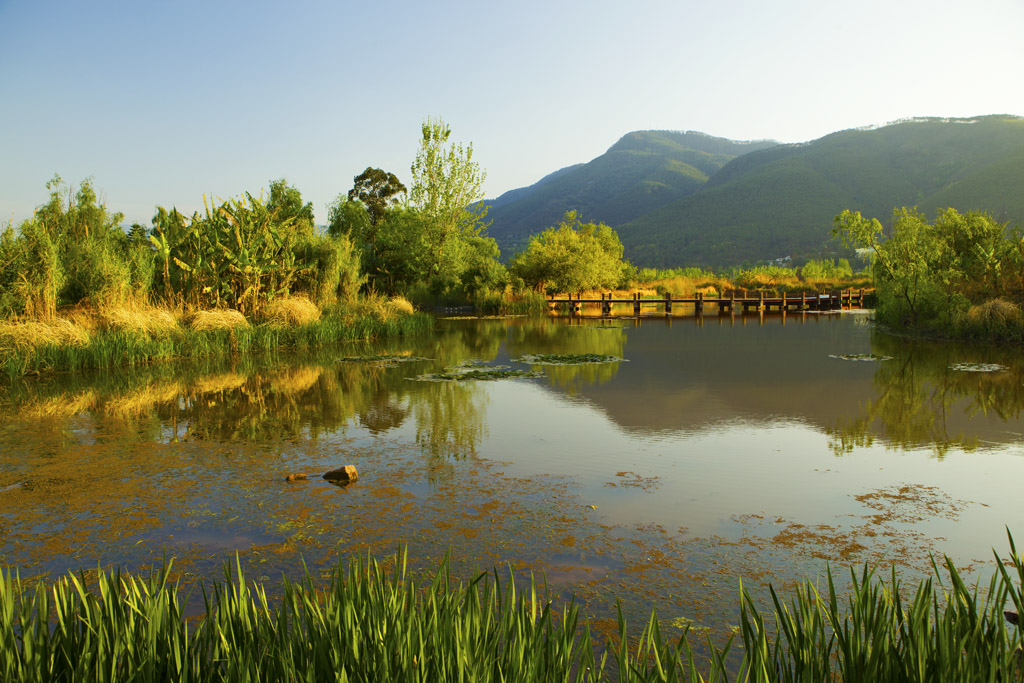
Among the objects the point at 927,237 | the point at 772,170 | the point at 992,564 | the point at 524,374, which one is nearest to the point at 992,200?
the point at 772,170

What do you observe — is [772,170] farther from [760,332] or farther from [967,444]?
[967,444]

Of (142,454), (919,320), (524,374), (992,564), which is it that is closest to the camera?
(992,564)

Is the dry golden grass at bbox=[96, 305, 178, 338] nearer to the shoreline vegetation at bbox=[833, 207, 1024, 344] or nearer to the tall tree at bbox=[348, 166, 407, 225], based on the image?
the shoreline vegetation at bbox=[833, 207, 1024, 344]

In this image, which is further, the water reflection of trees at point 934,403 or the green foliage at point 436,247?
the green foliage at point 436,247

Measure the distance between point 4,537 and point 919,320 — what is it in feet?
77.7

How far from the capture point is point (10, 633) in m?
2.61

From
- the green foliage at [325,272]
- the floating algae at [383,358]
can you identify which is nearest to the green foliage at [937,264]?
the floating algae at [383,358]

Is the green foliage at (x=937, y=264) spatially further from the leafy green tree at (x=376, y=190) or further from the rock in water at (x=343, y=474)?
the leafy green tree at (x=376, y=190)

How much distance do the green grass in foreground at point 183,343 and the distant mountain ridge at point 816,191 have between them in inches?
2958

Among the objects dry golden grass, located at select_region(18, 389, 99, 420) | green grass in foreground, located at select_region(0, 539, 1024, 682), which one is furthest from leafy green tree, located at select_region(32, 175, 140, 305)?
green grass in foreground, located at select_region(0, 539, 1024, 682)

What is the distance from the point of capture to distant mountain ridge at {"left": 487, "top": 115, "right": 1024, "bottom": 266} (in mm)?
90375

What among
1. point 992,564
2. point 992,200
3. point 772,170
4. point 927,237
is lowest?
point 992,564

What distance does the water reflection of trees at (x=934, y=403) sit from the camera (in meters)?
8.03

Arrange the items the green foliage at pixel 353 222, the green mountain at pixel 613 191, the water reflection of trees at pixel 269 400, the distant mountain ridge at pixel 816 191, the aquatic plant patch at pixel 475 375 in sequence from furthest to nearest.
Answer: the green mountain at pixel 613 191 → the distant mountain ridge at pixel 816 191 → the green foliage at pixel 353 222 → the aquatic plant patch at pixel 475 375 → the water reflection of trees at pixel 269 400
